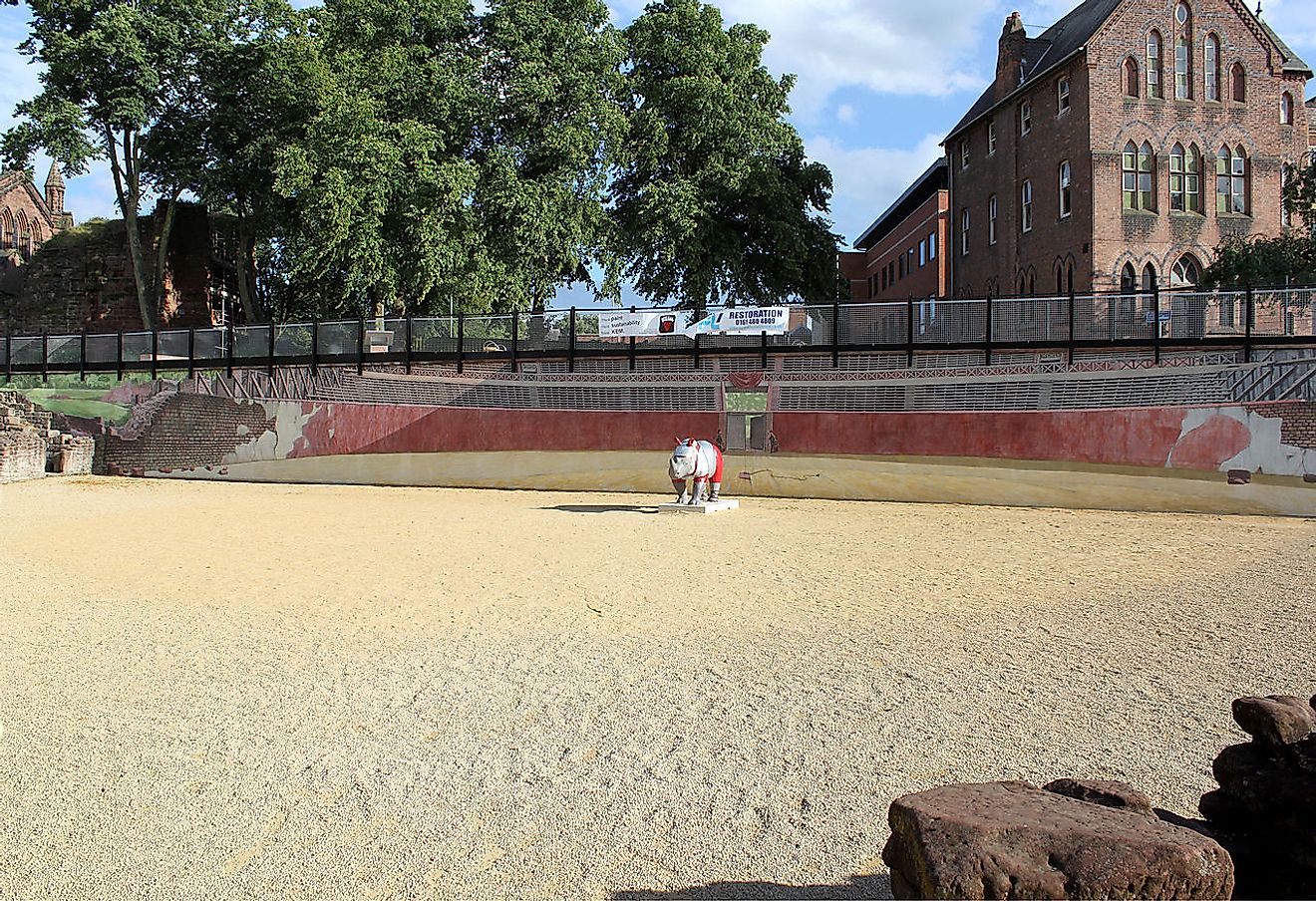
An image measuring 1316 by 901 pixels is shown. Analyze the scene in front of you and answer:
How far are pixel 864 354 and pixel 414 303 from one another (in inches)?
850

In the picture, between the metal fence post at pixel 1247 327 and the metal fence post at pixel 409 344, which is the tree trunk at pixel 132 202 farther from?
the metal fence post at pixel 1247 327

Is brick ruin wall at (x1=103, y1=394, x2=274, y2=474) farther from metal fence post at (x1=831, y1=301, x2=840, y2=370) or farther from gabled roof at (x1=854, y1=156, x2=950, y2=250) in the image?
gabled roof at (x1=854, y1=156, x2=950, y2=250)

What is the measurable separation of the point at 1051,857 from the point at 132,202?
4896 cm

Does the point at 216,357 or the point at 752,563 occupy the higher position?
the point at 216,357

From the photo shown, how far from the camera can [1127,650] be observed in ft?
29.6

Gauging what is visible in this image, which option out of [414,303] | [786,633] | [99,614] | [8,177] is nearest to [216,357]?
[414,303]

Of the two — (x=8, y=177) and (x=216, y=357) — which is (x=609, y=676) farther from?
(x=8, y=177)

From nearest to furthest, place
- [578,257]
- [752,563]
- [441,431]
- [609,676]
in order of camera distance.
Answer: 1. [609,676]
2. [752,563]
3. [441,431]
4. [578,257]

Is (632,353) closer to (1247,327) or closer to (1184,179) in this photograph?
(1247,327)

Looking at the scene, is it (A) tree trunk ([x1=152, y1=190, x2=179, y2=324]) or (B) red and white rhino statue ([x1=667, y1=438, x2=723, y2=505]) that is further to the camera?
(A) tree trunk ([x1=152, y1=190, x2=179, y2=324])

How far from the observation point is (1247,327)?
21078mm

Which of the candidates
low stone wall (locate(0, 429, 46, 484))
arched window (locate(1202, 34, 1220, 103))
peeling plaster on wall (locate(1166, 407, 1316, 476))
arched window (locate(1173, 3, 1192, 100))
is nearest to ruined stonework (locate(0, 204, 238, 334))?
low stone wall (locate(0, 429, 46, 484))

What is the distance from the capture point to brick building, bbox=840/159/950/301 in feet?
181

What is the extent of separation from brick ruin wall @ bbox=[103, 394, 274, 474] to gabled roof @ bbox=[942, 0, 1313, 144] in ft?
112
